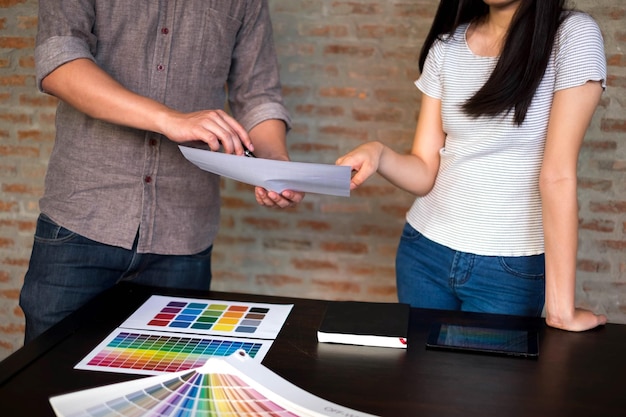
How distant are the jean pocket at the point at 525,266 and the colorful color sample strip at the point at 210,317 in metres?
0.56

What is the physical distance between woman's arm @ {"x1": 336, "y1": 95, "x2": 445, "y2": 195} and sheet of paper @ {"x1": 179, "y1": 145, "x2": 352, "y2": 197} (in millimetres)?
301

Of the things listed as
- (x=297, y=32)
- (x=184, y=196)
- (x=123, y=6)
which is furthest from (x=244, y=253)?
(x=123, y=6)

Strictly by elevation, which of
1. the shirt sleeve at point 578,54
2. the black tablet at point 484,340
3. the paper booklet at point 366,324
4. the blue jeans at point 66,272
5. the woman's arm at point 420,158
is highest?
the shirt sleeve at point 578,54

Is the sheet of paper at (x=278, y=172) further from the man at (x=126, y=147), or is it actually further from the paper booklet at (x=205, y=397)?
Result: the paper booklet at (x=205, y=397)

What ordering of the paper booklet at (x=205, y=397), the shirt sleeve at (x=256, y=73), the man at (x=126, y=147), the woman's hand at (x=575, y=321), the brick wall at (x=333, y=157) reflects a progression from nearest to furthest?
the paper booklet at (x=205, y=397), the woman's hand at (x=575, y=321), the man at (x=126, y=147), the shirt sleeve at (x=256, y=73), the brick wall at (x=333, y=157)

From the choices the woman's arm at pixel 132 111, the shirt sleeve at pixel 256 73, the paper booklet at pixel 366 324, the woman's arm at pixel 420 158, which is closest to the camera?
the paper booklet at pixel 366 324

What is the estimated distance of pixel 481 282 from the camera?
1.88 metres

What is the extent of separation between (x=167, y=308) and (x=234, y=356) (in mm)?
376

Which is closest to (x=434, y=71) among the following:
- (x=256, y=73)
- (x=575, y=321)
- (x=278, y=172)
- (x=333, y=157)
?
(x=256, y=73)

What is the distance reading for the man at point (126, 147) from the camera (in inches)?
73.0

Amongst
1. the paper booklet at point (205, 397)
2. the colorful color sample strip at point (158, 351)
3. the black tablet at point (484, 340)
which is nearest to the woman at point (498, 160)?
the black tablet at point (484, 340)

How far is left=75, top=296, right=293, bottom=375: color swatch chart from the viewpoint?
4.66 feet

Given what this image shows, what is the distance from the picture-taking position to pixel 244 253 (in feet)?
11.5

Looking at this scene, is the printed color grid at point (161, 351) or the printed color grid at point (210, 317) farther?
the printed color grid at point (210, 317)
